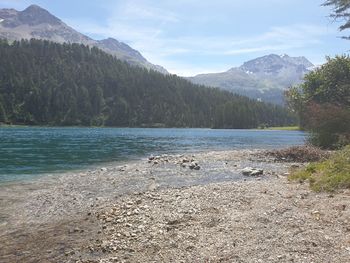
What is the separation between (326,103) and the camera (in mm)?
53500

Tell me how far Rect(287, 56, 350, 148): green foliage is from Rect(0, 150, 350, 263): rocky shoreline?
2365cm

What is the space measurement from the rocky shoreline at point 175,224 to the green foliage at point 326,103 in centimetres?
2365

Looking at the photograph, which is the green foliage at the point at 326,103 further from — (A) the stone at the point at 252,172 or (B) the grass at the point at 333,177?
(B) the grass at the point at 333,177

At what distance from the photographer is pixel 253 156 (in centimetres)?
4647

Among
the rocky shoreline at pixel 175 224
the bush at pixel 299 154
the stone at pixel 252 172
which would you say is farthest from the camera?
the bush at pixel 299 154

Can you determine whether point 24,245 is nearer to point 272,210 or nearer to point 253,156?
point 272,210

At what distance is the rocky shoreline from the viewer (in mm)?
12438

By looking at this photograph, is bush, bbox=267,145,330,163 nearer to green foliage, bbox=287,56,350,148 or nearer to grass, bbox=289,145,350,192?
green foliage, bbox=287,56,350,148

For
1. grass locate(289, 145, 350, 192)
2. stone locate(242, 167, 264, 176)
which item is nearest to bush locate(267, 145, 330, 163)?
stone locate(242, 167, 264, 176)

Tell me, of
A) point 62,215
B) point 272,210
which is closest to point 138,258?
point 272,210

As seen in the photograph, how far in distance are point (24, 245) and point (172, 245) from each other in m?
5.85

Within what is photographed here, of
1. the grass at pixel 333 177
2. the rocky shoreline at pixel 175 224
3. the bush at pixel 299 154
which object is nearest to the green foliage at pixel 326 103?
the bush at pixel 299 154

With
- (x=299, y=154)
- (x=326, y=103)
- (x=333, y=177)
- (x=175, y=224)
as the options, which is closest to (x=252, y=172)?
(x=333, y=177)

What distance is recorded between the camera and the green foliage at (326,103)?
45.3 m
